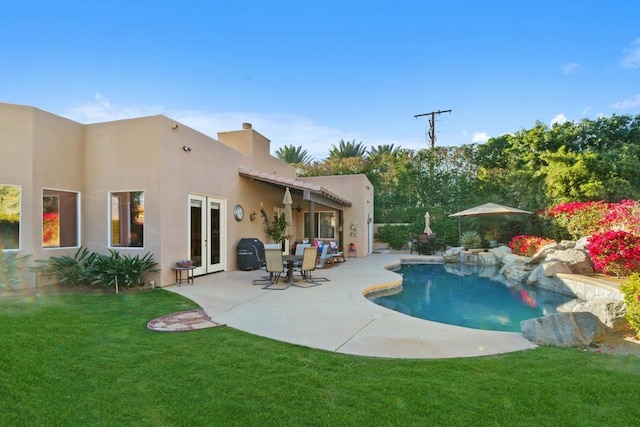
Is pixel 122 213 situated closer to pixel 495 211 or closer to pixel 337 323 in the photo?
pixel 337 323

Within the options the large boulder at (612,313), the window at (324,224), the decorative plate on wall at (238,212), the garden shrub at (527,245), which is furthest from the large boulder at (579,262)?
the window at (324,224)

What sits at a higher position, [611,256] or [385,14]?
[385,14]

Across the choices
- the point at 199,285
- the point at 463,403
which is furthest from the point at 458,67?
the point at 463,403

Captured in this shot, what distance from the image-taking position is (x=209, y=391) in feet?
10.4

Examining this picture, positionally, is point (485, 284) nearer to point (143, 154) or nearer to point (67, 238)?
point (143, 154)

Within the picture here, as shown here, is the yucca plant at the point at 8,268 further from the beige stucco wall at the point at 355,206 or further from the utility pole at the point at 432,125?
the utility pole at the point at 432,125

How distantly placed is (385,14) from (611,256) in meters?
9.26

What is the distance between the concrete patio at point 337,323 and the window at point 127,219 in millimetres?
1798

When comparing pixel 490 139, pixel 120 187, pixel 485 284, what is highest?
pixel 490 139

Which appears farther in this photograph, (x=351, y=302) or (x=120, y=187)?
(x=120, y=187)

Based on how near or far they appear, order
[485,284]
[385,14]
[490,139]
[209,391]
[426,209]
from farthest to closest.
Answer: [490,139] → [426,209] → [485,284] → [385,14] → [209,391]

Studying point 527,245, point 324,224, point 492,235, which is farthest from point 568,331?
A: point 492,235

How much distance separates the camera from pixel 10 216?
822 cm

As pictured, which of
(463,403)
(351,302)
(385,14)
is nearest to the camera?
(463,403)
